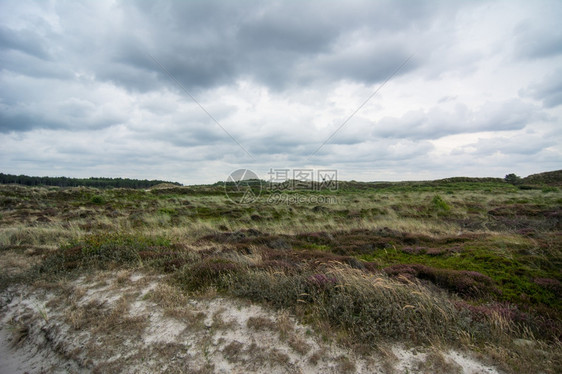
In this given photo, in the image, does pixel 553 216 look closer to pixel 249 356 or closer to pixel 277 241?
pixel 277 241

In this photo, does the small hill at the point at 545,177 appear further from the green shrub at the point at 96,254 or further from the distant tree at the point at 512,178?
the green shrub at the point at 96,254

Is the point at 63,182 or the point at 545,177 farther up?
the point at 545,177

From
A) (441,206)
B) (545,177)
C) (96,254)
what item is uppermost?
(545,177)

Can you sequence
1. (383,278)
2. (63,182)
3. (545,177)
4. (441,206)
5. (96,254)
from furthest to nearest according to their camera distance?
(63,182), (545,177), (441,206), (96,254), (383,278)

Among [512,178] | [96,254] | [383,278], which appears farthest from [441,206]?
[512,178]

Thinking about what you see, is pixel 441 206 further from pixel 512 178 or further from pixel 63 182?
pixel 63 182

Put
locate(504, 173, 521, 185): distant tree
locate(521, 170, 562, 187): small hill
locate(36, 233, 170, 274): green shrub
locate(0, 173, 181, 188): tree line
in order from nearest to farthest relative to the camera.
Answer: locate(36, 233, 170, 274): green shrub, locate(521, 170, 562, 187): small hill, locate(504, 173, 521, 185): distant tree, locate(0, 173, 181, 188): tree line

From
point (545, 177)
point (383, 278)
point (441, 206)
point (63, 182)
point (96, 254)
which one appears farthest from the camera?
point (63, 182)

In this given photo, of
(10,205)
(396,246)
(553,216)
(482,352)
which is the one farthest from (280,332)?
(10,205)

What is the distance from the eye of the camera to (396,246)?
28.5 feet

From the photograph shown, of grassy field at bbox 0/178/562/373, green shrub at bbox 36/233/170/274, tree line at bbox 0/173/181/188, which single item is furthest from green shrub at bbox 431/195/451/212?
tree line at bbox 0/173/181/188

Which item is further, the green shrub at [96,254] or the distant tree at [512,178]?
the distant tree at [512,178]

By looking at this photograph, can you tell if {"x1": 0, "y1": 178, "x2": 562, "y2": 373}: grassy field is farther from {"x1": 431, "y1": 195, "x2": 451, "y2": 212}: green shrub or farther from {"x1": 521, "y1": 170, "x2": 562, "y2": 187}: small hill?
{"x1": 521, "y1": 170, "x2": 562, "y2": 187}: small hill

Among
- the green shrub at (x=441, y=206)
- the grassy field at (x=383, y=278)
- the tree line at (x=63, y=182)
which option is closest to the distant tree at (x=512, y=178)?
the green shrub at (x=441, y=206)
